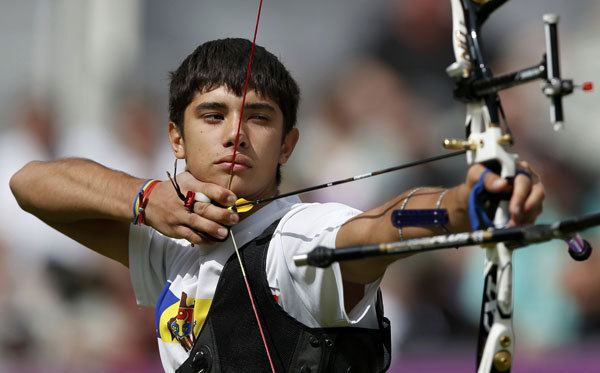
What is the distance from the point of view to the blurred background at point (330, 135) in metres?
4.85

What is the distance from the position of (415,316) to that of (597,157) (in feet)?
3.67

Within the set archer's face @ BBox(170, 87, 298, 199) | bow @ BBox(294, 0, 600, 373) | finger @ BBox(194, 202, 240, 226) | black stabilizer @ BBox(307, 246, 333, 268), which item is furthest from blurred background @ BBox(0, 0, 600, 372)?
black stabilizer @ BBox(307, 246, 333, 268)

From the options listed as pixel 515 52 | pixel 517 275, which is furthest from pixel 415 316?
pixel 515 52

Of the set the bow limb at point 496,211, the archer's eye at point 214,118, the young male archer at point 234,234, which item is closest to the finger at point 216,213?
the young male archer at point 234,234

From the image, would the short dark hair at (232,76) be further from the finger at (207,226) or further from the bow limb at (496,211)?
the bow limb at (496,211)

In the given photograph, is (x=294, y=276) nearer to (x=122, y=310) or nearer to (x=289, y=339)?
(x=289, y=339)

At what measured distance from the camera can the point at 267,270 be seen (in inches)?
98.0

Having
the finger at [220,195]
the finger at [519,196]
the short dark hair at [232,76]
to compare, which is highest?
the short dark hair at [232,76]

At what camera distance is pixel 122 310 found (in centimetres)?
532

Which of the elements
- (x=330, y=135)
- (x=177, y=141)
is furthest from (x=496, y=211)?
(x=330, y=135)

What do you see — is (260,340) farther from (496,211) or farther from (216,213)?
(496,211)

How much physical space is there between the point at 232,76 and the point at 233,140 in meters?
0.19

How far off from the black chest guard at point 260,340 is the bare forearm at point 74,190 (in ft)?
1.34

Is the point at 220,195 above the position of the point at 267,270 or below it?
above
